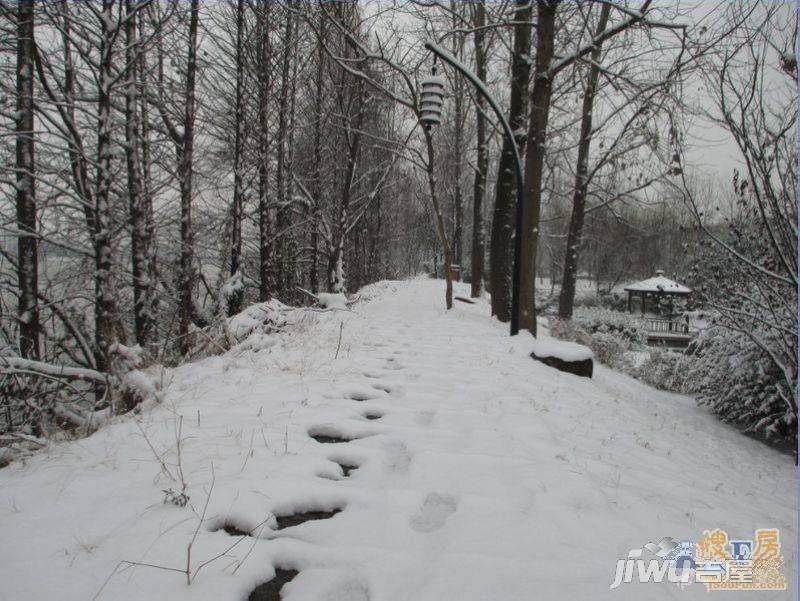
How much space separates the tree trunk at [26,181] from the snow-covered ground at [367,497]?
360 centimetres

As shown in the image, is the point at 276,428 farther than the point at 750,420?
No

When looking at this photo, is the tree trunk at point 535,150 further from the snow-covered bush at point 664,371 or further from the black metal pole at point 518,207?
the snow-covered bush at point 664,371

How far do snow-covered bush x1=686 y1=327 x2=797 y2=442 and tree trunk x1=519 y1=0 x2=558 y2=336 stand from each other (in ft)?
9.90

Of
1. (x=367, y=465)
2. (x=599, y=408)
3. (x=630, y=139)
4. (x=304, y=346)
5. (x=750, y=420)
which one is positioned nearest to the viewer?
(x=367, y=465)

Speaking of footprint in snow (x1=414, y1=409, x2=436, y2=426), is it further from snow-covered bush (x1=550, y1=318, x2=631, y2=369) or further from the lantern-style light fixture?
snow-covered bush (x1=550, y1=318, x2=631, y2=369)

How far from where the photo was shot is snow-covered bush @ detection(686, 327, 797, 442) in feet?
19.5

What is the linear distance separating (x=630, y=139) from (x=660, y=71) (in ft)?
11.9

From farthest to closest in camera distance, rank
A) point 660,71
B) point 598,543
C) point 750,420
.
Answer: point 660,71
point 750,420
point 598,543

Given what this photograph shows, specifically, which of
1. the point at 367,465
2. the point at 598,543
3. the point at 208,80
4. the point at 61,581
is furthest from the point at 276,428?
the point at 208,80

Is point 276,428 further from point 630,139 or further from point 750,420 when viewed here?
point 630,139

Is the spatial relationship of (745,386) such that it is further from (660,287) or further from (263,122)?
(660,287)

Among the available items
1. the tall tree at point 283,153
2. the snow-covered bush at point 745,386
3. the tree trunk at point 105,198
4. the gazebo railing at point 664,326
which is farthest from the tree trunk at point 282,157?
the gazebo railing at point 664,326

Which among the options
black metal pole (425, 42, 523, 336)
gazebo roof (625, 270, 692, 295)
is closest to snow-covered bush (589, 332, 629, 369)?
black metal pole (425, 42, 523, 336)

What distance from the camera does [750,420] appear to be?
642 cm
